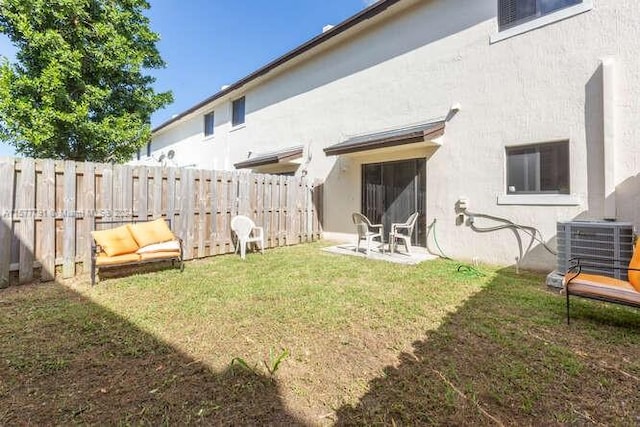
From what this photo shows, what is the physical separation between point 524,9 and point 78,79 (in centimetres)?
1416

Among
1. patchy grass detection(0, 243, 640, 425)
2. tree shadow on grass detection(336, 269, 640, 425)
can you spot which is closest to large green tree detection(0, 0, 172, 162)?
patchy grass detection(0, 243, 640, 425)

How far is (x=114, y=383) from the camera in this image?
2.62 metres

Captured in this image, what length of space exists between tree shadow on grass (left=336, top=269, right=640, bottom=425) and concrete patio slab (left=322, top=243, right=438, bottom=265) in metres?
3.17

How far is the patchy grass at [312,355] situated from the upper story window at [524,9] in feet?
20.5

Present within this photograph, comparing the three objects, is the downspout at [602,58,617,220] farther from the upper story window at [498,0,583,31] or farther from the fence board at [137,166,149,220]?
the fence board at [137,166,149,220]

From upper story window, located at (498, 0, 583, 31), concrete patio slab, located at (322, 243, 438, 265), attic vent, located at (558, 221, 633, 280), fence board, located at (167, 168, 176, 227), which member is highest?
upper story window, located at (498, 0, 583, 31)

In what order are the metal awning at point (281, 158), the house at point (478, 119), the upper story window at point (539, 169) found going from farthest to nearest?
the metal awning at point (281, 158), the upper story window at point (539, 169), the house at point (478, 119)

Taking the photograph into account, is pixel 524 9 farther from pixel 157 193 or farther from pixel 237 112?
pixel 237 112

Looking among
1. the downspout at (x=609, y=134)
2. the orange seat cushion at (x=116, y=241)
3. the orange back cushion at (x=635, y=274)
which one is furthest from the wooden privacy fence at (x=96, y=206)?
the downspout at (x=609, y=134)

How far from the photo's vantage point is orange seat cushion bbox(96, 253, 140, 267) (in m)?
5.34

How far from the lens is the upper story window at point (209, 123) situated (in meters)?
18.3

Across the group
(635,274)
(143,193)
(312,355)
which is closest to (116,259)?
(143,193)

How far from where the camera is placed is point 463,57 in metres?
7.85

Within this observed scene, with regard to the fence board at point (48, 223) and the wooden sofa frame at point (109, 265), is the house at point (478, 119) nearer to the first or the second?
the wooden sofa frame at point (109, 265)
